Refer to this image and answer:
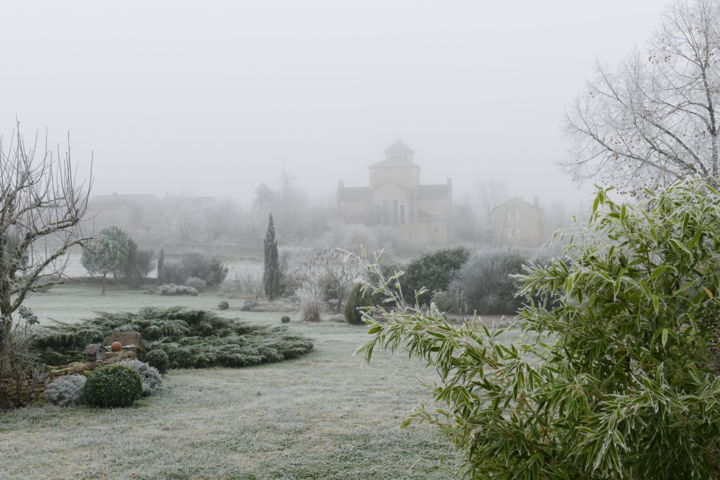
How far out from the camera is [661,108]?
38.0 feet

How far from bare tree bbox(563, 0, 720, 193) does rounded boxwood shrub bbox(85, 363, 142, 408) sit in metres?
9.11

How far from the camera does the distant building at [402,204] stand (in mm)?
32594

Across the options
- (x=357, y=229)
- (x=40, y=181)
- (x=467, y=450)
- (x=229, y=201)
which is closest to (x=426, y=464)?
(x=467, y=450)

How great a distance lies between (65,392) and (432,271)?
37.2 ft

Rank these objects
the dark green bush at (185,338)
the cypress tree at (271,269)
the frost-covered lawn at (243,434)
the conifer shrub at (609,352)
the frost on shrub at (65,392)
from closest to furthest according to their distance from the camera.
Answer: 1. the conifer shrub at (609,352)
2. the frost-covered lawn at (243,434)
3. the frost on shrub at (65,392)
4. the dark green bush at (185,338)
5. the cypress tree at (271,269)

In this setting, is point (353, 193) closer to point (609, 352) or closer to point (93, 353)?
point (93, 353)

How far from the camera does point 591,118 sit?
A: 12.2 metres

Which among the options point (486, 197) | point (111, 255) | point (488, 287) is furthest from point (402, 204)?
point (488, 287)

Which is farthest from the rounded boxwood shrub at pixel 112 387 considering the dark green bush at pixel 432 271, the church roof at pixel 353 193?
the church roof at pixel 353 193

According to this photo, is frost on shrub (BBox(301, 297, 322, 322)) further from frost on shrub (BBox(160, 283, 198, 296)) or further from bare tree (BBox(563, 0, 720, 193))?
frost on shrub (BBox(160, 283, 198, 296))

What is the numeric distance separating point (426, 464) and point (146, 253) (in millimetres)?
22012

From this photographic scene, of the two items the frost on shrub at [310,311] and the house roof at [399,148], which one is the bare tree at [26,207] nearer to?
the frost on shrub at [310,311]

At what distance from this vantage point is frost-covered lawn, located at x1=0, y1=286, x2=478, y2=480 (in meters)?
4.07

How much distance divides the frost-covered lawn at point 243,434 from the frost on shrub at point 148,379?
0.15 m
